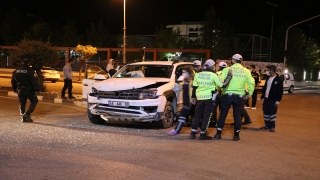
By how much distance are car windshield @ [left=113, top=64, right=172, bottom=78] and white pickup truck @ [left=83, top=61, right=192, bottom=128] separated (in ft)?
0.09

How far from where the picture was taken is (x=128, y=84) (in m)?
9.00

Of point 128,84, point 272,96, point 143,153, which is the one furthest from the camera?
point 272,96

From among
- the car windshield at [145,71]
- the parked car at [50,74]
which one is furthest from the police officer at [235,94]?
the parked car at [50,74]

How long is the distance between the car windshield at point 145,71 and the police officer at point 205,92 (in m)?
1.87

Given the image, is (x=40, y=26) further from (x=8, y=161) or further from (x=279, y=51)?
(x=8, y=161)

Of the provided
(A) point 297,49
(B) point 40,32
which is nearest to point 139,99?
(A) point 297,49

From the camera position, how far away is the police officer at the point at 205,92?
26.1ft

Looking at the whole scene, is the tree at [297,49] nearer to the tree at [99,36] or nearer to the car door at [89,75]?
the tree at [99,36]

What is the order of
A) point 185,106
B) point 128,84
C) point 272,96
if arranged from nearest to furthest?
point 185,106 → point 128,84 → point 272,96

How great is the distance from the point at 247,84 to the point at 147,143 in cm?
260

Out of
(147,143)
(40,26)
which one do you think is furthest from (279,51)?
(147,143)

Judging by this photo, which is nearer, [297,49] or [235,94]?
[235,94]

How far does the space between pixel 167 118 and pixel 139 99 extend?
966 mm

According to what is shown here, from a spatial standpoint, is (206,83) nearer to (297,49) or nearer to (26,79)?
(26,79)
